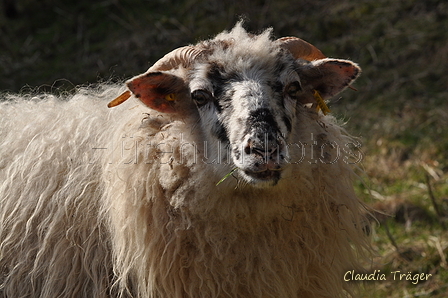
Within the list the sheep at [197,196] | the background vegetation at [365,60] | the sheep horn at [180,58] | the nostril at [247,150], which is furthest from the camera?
the background vegetation at [365,60]

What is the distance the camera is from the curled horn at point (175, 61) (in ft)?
9.24

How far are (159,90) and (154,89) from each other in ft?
0.11

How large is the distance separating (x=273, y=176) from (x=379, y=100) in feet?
15.5

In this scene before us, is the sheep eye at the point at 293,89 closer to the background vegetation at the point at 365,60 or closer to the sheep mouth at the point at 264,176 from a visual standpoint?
the sheep mouth at the point at 264,176

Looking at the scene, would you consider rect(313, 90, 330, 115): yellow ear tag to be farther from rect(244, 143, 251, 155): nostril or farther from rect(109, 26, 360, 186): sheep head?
rect(244, 143, 251, 155): nostril

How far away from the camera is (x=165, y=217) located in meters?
2.76

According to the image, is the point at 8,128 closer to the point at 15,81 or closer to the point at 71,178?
the point at 71,178

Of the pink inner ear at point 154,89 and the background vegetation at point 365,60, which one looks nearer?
the pink inner ear at point 154,89

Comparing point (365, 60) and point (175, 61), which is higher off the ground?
point (175, 61)

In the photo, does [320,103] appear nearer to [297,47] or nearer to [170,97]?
[297,47]

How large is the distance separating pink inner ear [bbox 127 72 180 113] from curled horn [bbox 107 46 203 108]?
0.42 feet

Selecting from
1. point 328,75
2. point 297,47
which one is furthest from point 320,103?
point 297,47

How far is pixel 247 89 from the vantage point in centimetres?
259

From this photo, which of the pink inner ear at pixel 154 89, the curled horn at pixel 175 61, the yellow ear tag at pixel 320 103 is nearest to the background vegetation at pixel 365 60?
the curled horn at pixel 175 61
